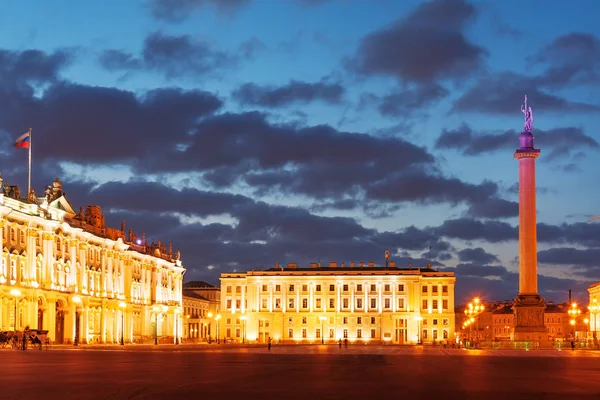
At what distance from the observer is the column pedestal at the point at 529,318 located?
84.3 m

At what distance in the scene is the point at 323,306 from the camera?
7180 inches

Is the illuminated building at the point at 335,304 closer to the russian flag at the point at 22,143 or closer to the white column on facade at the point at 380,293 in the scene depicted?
the white column on facade at the point at 380,293

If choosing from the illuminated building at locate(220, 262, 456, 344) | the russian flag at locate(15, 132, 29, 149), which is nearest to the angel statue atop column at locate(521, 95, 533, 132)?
the russian flag at locate(15, 132, 29, 149)

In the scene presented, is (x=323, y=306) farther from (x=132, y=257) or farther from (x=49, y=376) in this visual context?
(x=49, y=376)

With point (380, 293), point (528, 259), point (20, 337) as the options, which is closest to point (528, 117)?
point (528, 259)

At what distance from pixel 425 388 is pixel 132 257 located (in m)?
108


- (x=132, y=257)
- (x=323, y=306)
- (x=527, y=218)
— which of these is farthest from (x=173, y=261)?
(x=527, y=218)

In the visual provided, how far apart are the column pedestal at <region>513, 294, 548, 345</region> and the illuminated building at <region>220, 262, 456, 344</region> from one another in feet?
307

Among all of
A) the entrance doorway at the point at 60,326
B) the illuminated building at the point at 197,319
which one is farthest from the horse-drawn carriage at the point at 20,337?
the illuminated building at the point at 197,319

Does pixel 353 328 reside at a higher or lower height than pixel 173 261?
lower

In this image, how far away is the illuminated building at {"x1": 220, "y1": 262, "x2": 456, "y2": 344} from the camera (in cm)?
17925

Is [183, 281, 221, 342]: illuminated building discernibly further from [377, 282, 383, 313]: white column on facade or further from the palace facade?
[377, 282, 383, 313]: white column on facade

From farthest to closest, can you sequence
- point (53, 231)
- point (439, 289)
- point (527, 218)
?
1. point (439, 289)
2. point (53, 231)
3. point (527, 218)

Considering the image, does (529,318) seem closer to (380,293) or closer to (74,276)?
(74,276)
